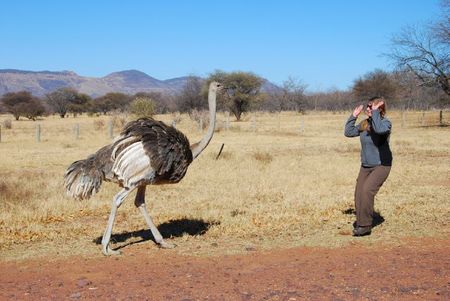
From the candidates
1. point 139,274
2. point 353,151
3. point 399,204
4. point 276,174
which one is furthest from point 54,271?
point 353,151

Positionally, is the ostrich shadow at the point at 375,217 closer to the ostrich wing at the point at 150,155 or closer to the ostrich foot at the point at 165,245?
the ostrich foot at the point at 165,245

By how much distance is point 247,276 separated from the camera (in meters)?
5.45

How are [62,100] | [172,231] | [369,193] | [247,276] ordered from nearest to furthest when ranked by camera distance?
[247,276] < [369,193] < [172,231] < [62,100]

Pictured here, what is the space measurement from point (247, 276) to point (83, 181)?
7.44ft

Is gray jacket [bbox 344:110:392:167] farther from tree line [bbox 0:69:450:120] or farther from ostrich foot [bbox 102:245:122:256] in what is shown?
tree line [bbox 0:69:450:120]

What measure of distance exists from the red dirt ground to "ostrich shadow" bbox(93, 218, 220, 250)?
68cm

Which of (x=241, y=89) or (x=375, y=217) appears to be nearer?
(x=375, y=217)

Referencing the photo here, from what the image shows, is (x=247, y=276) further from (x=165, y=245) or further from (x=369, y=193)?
(x=369, y=193)

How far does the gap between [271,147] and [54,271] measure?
15.3m

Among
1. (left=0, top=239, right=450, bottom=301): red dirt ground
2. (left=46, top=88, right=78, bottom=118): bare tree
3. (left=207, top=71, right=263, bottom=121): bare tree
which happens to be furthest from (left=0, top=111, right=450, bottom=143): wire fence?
(left=46, top=88, right=78, bottom=118): bare tree

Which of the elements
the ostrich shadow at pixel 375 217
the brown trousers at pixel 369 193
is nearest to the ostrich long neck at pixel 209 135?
the brown trousers at pixel 369 193

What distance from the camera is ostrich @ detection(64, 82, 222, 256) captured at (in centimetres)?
634

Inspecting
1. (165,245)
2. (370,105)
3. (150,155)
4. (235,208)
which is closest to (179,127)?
(235,208)

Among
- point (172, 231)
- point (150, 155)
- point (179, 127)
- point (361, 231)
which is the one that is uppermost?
point (150, 155)
